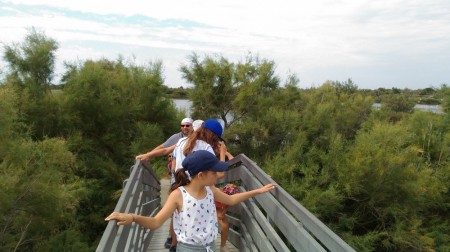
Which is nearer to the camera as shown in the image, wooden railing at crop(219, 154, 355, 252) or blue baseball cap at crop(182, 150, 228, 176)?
wooden railing at crop(219, 154, 355, 252)

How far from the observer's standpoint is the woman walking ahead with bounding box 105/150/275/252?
2.47 metres

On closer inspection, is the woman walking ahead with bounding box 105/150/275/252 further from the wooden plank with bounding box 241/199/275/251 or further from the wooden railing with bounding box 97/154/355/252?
the wooden plank with bounding box 241/199/275/251

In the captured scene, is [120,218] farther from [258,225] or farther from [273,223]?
[273,223]

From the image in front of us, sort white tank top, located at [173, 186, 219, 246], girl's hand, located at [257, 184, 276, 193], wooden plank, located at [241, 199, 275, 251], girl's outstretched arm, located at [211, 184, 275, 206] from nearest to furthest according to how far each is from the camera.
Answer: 1. white tank top, located at [173, 186, 219, 246]
2. girl's outstretched arm, located at [211, 184, 275, 206]
3. girl's hand, located at [257, 184, 276, 193]
4. wooden plank, located at [241, 199, 275, 251]

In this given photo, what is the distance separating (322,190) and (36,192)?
1201cm

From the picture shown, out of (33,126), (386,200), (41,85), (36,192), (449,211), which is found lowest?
(449,211)

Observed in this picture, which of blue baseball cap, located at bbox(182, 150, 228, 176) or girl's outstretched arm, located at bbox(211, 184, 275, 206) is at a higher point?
blue baseball cap, located at bbox(182, 150, 228, 176)

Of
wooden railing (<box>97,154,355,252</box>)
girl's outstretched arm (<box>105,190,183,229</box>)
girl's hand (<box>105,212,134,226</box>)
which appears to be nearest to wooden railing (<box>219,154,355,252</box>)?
wooden railing (<box>97,154,355,252</box>)

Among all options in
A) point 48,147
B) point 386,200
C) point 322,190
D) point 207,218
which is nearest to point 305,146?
point 322,190

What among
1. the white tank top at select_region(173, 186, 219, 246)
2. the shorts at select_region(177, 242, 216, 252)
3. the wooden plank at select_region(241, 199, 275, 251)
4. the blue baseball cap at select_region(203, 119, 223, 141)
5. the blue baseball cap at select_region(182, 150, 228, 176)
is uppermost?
the blue baseball cap at select_region(203, 119, 223, 141)

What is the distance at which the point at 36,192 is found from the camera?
13.2m

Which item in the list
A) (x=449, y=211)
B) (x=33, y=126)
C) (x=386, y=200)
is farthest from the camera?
(x=449, y=211)

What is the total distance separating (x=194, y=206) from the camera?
8.58 ft

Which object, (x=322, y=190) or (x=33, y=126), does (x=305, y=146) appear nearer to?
(x=322, y=190)
